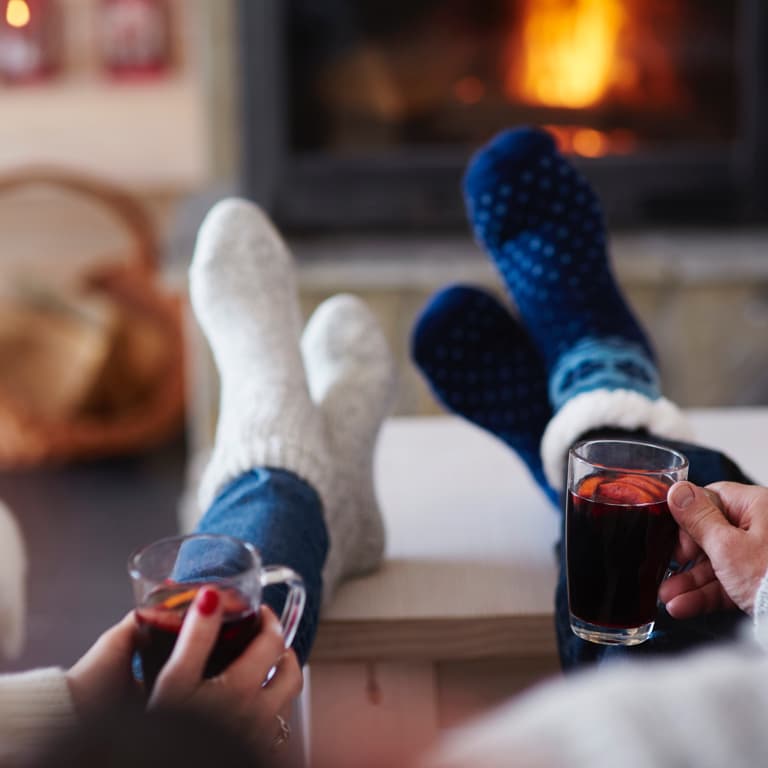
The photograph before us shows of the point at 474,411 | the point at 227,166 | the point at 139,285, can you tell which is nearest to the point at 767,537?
the point at 474,411

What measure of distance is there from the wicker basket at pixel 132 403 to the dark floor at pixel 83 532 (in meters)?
0.04

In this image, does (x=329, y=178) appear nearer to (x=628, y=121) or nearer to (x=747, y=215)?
(x=628, y=121)

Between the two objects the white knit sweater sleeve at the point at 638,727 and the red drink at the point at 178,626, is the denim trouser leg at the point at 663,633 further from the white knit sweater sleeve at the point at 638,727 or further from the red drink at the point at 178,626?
the white knit sweater sleeve at the point at 638,727

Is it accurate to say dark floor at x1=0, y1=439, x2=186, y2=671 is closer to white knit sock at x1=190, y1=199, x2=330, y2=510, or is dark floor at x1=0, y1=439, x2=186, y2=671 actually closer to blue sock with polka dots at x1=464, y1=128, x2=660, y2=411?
white knit sock at x1=190, y1=199, x2=330, y2=510

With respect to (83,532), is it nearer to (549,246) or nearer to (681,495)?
(549,246)

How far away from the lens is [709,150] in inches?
67.6

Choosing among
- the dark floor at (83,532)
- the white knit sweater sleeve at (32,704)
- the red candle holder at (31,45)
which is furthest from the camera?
the red candle holder at (31,45)

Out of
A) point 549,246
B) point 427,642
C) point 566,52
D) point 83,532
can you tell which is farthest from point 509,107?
point 427,642

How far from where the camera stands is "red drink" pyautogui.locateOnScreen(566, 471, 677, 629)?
0.64m

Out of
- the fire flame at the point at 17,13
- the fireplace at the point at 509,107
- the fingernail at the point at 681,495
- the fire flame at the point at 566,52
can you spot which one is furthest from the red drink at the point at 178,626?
the fire flame at the point at 17,13

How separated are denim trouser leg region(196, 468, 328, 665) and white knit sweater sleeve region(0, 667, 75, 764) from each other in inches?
6.7

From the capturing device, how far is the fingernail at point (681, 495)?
638mm

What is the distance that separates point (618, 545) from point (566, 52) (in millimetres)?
1237

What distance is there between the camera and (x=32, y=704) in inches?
19.5
